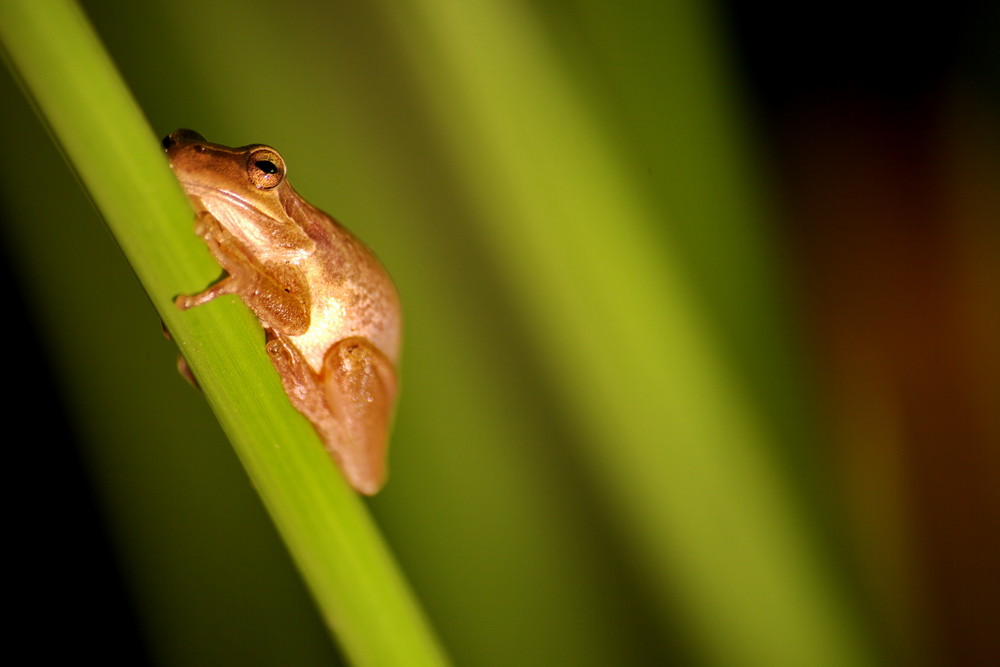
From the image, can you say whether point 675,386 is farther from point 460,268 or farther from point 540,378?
point 460,268

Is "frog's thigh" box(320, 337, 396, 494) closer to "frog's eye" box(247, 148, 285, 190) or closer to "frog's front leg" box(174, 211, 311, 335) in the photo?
"frog's front leg" box(174, 211, 311, 335)

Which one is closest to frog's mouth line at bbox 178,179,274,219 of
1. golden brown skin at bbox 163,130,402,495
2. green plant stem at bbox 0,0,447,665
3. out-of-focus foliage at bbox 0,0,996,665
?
golden brown skin at bbox 163,130,402,495

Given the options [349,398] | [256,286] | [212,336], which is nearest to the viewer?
[212,336]

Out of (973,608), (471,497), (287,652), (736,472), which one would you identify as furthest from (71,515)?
(973,608)

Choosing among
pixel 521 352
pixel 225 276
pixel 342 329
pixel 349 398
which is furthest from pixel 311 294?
pixel 225 276

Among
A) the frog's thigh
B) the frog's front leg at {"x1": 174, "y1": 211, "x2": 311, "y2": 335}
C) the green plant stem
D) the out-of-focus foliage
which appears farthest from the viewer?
the frog's thigh

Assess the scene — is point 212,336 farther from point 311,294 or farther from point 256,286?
point 311,294

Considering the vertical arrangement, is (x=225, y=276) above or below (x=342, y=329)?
above
